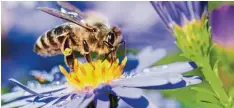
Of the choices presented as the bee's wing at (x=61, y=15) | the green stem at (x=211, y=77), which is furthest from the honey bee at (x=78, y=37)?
the green stem at (x=211, y=77)

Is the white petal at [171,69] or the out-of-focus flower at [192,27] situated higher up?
the out-of-focus flower at [192,27]

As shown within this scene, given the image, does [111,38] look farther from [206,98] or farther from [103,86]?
[206,98]

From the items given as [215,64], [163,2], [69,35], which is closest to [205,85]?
[215,64]

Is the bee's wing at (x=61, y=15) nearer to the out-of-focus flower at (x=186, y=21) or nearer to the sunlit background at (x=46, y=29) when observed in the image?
the sunlit background at (x=46, y=29)

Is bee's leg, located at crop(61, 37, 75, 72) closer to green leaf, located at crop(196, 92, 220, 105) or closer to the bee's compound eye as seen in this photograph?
the bee's compound eye

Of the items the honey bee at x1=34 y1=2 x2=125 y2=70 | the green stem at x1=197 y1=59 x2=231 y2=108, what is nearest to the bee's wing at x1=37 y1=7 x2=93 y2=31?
the honey bee at x1=34 y1=2 x2=125 y2=70

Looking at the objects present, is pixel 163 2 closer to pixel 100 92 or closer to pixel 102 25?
pixel 102 25

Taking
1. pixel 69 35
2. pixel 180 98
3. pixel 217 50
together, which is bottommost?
pixel 180 98
